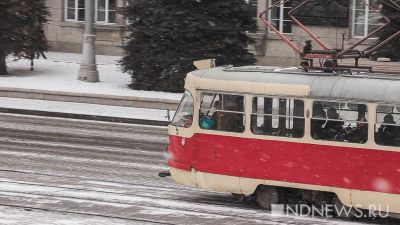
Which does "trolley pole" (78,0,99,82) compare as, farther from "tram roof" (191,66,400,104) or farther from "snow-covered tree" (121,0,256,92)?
"tram roof" (191,66,400,104)

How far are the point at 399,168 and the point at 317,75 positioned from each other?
1881 millimetres

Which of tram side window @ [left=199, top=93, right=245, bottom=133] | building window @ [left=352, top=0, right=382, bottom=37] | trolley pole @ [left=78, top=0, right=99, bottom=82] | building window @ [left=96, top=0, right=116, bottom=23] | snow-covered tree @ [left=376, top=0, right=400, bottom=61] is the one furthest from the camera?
building window @ [left=96, top=0, right=116, bottom=23]

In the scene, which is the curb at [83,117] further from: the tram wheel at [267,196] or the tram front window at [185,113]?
the tram wheel at [267,196]

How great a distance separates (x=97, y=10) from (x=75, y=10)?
101cm

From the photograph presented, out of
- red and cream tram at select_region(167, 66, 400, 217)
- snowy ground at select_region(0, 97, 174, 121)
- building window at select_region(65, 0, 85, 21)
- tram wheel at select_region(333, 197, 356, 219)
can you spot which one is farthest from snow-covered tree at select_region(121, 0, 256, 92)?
tram wheel at select_region(333, 197, 356, 219)

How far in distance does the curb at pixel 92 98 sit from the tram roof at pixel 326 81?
11.8m

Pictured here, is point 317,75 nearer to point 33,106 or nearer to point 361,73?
point 361,73

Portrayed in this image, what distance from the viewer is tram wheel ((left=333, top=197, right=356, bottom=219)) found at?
1156 centimetres

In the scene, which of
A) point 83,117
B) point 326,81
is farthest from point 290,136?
point 83,117

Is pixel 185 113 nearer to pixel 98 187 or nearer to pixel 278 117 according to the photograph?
pixel 278 117

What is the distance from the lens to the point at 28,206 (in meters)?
11.7

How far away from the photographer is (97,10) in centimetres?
3678

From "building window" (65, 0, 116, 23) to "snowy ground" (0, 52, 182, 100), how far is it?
8.19 ft

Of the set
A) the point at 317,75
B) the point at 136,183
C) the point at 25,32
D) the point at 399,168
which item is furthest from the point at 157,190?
the point at 25,32
